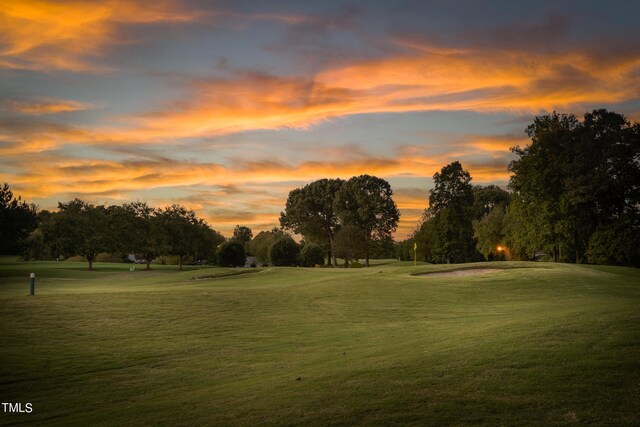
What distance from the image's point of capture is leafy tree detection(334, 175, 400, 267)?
3268 inches

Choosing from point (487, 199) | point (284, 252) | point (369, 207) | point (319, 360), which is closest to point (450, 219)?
point (369, 207)

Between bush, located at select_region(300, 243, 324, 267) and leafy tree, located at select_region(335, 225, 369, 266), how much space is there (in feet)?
10.5

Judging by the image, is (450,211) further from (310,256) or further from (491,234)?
(310,256)

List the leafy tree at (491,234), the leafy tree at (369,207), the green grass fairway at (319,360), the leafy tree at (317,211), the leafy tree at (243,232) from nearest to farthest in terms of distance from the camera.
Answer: the green grass fairway at (319,360), the leafy tree at (491,234), the leafy tree at (369,207), the leafy tree at (317,211), the leafy tree at (243,232)

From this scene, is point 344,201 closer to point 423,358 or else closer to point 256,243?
point 256,243

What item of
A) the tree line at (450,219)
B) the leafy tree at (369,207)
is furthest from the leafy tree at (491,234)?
the leafy tree at (369,207)

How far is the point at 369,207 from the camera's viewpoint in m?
83.0

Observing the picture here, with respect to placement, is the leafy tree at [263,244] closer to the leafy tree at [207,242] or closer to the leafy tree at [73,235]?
the leafy tree at [207,242]

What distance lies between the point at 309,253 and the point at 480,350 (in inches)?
2616

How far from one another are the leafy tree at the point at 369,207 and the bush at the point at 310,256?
28.9ft

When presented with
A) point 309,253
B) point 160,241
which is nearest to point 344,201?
point 309,253

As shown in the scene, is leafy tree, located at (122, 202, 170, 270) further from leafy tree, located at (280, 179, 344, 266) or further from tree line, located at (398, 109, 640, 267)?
tree line, located at (398, 109, 640, 267)

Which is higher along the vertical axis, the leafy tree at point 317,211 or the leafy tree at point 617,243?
the leafy tree at point 317,211

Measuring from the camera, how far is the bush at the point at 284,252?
246 ft
